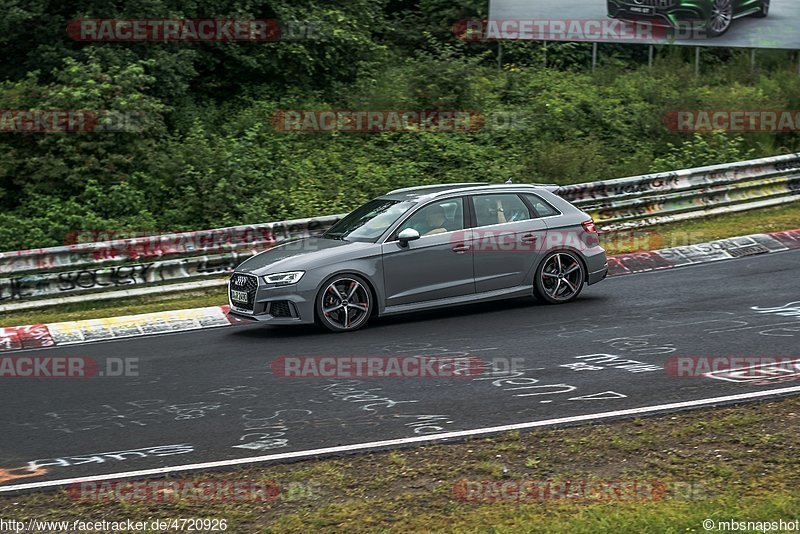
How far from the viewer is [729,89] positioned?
82.1ft

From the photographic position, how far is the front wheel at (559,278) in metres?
13.1

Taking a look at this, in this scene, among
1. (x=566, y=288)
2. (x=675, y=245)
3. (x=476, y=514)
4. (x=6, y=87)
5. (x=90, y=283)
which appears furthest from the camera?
(x=6, y=87)

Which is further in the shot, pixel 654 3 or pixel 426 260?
pixel 654 3

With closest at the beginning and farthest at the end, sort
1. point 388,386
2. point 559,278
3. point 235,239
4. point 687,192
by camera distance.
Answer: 1. point 388,386
2. point 559,278
3. point 235,239
4. point 687,192

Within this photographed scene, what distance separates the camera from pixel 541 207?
13.4 meters

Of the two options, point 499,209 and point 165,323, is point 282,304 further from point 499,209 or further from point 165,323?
point 499,209

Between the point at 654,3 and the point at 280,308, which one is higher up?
the point at 654,3

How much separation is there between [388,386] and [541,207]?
4.55 m

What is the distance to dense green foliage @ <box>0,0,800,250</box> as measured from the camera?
19.0m

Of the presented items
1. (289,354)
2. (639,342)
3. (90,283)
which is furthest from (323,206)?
(639,342)

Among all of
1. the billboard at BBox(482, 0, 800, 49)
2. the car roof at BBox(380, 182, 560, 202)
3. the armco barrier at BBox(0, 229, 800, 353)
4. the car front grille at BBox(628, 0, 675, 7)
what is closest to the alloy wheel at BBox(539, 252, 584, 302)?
the car roof at BBox(380, 182, 560, 202)

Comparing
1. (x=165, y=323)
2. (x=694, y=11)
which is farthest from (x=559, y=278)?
(x=694, y=11)

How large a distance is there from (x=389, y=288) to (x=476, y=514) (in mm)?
6165

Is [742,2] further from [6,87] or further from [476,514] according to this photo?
[476,514]
